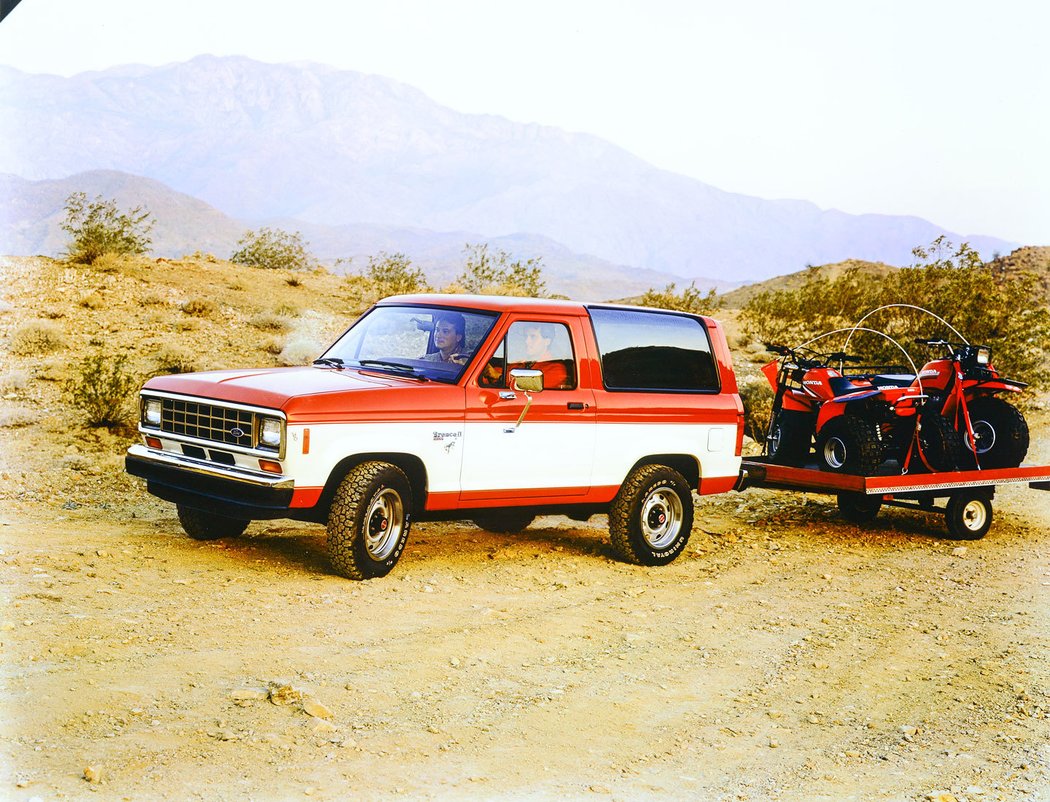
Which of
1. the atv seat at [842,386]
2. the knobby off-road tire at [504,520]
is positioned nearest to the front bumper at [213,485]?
the knobby off-road tire at [504,520]

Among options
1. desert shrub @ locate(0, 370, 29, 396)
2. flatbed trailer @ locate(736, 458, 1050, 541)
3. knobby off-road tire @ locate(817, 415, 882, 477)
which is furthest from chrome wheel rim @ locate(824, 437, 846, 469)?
desert shrub @ locate(0, 370, 29, 396)

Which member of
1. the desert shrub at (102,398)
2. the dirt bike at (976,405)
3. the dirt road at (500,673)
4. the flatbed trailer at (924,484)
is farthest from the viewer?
the desert shrub at (102,398)

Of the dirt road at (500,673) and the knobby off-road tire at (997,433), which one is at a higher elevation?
the knobby off-road tire at (997,433)

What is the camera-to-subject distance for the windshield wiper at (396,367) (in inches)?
318

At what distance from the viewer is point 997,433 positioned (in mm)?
10922

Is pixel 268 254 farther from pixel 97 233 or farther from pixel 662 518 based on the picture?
pixel 662 518

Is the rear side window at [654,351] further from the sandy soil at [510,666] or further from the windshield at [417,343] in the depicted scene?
the sandy soil at [510,666]

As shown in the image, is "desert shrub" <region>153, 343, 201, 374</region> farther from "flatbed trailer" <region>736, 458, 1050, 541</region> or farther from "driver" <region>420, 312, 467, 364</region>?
"flatbed trailer" <region>736, 458, 1050, 541</region>

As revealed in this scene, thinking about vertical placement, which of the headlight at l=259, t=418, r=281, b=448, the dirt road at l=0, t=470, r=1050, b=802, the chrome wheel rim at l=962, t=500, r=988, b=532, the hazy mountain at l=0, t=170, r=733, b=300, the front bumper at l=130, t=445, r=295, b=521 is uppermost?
the hazy mountain at l=0, t=170, r=733, b=300

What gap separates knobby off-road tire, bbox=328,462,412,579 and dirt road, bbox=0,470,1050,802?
0.18m

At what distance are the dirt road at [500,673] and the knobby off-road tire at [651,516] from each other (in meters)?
0.23

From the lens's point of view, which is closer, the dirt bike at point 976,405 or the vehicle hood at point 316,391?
the vehicle hood at point 316,391

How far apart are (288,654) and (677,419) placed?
4.14m

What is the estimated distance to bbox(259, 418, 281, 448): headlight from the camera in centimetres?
717
